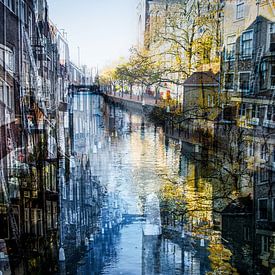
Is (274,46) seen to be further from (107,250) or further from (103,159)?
(107,250)

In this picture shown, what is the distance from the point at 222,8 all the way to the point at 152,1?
1.07 feet

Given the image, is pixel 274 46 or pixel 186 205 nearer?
pixel 274 46

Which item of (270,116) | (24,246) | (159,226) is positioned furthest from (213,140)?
(24,246)

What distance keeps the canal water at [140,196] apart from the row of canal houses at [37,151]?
100 mm

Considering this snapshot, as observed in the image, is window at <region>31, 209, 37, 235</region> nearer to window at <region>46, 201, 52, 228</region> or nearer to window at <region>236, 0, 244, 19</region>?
window at <region>46, 201, 52, 228</region>

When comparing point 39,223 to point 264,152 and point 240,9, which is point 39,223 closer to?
point 264,152

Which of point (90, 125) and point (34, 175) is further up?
point (90, 125)

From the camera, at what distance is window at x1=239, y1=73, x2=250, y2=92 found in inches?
71.9

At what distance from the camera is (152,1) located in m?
1.84

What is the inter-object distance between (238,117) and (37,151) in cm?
97

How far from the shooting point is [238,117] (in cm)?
184

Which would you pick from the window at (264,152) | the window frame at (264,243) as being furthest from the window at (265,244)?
the window at (264,152)

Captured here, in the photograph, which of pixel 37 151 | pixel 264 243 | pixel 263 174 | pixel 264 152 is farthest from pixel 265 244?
pixel 37 151

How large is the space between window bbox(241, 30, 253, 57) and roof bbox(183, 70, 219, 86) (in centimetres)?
16
